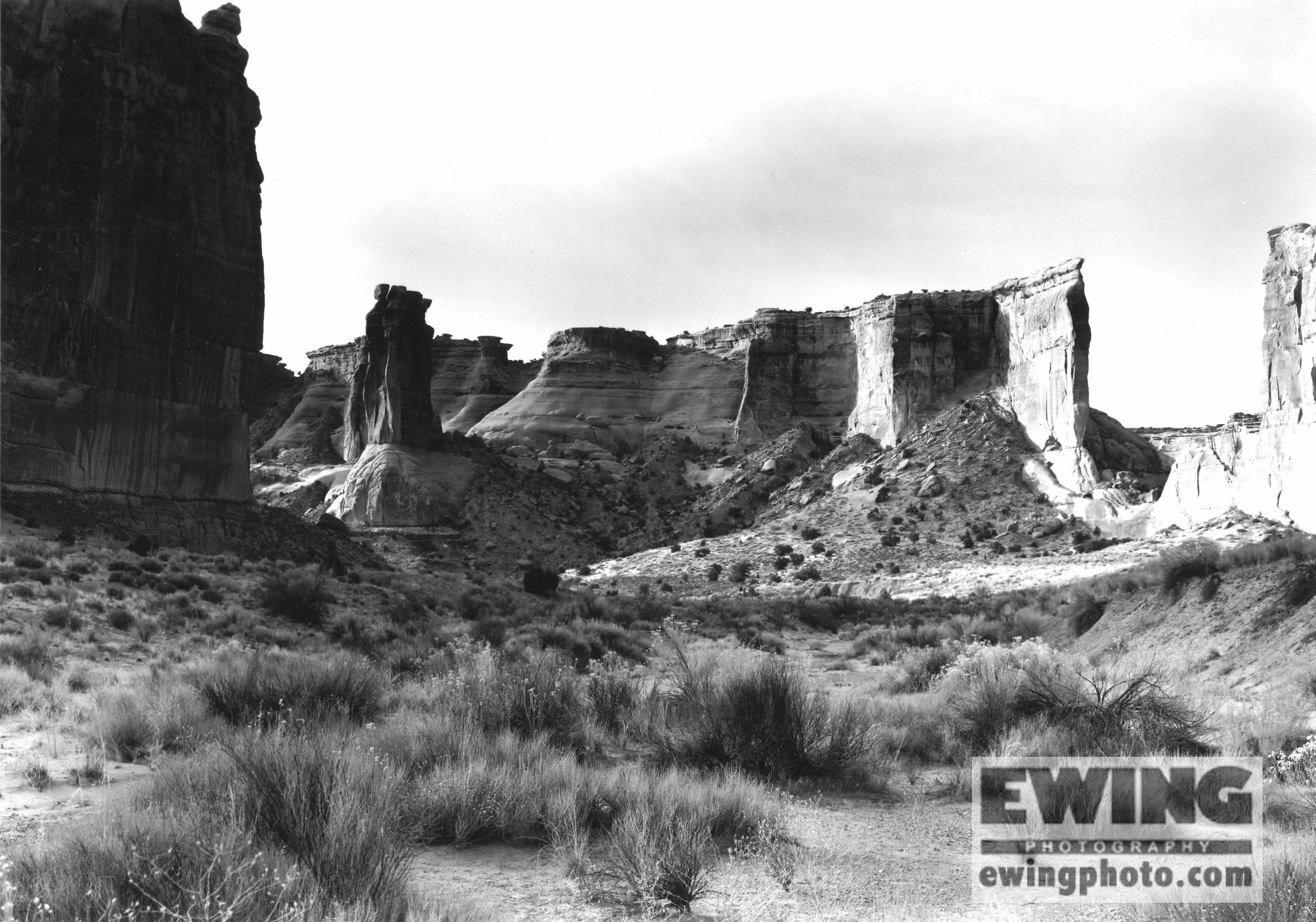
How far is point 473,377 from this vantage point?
102 metres

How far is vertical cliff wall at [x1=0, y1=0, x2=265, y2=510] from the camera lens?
1422 inches

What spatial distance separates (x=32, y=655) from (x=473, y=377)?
294ft

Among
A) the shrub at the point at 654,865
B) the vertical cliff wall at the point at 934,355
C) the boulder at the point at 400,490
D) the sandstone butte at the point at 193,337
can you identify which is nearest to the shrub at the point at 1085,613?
the shrub at the point at 654,865

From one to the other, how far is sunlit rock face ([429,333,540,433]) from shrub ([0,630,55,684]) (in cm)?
7847

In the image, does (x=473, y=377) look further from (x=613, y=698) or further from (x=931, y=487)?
(x=613, y=698)

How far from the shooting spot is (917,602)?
1366 inches

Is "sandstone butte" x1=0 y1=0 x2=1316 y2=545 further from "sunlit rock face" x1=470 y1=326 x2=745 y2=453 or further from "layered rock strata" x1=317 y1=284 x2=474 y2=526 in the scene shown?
"sunlit rock face" x1=470 y1=326 x2=745 y2=453

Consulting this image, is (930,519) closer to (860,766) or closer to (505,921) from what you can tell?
(860,766)

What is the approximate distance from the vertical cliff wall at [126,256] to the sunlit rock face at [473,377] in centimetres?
4913

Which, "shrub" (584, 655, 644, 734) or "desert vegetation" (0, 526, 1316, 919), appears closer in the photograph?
"desert vegetation" (0, 526, 1316, 919)

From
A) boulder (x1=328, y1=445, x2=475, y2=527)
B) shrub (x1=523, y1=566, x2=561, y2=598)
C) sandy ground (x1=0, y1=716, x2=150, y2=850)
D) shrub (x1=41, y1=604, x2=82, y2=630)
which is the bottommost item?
sandy ground (x1=0, y1=716, x2=150, y2=850)

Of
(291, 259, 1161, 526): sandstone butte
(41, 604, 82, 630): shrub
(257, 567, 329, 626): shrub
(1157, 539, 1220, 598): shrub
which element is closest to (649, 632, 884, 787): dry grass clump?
(1157, 539, 1220, 598): shrub

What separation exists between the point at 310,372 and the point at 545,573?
80.9 meters

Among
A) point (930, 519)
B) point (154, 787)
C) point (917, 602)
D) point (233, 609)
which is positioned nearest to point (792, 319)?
point (930, 519)
